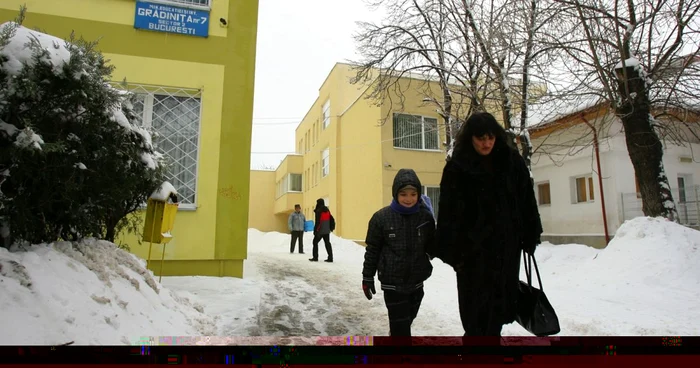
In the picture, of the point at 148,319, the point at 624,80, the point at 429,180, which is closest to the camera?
the point at 148,319

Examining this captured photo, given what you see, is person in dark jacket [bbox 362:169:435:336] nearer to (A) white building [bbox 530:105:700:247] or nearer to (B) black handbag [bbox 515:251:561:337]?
(B) black handbag [bbox 515:251:561:337]

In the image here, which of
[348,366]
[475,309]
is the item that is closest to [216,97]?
[475,309]

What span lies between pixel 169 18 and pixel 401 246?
164 inches

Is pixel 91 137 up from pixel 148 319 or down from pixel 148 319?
up

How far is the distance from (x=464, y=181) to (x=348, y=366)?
38.0 inches

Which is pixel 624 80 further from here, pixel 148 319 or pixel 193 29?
pixel 148 319

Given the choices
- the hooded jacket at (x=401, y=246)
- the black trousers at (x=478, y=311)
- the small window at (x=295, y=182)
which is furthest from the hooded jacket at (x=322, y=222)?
the small window at (x=295, y=182)

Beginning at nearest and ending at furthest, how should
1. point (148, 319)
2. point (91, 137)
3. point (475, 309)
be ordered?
point (475, 309) < point (148, 319) < point (91, 137)

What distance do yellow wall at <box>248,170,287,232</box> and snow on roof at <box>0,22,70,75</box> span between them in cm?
2103

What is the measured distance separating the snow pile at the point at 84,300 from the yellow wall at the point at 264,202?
2019 centimetres

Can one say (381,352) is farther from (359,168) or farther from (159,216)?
(359,168)

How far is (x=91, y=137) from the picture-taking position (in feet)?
8.69

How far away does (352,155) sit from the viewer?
14.5 metres

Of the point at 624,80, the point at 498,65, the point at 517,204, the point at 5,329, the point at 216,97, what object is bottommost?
the point at 5,329
